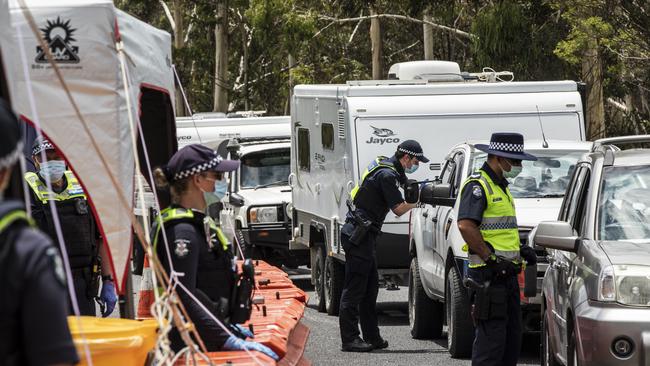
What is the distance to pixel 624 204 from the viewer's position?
8.95 m

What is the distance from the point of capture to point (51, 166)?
9.92 metres

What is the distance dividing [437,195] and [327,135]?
15.4 ft

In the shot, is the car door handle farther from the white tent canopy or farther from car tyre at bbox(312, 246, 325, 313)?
car tyre at bbox(312, 246, 325, 313)

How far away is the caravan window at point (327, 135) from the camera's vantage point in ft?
53.1

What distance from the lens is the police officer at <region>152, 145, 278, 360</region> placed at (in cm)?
591

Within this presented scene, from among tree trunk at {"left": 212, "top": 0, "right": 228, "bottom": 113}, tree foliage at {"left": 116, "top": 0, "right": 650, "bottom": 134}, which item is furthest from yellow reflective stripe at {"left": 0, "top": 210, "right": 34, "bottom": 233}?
Answer: tree trunk at {"left": 212, "top": 0, "right": 228, "bottom": 113}

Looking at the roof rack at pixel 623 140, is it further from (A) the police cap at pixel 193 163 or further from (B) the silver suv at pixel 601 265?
(A) the police cap at pixel 193 163

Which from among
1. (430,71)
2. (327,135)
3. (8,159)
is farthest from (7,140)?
(430,71)

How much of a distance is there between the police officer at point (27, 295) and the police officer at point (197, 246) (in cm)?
257

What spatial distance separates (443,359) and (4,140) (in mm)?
9105

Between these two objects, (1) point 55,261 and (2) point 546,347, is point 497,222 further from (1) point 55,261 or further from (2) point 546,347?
(1) point 55,261

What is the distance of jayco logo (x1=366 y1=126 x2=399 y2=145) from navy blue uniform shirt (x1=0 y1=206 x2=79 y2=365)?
462 inches

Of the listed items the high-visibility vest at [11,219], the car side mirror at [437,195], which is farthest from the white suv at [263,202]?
the high-visibility vest at [11,219]

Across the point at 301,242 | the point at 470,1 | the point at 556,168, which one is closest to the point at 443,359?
the point at 556,168
